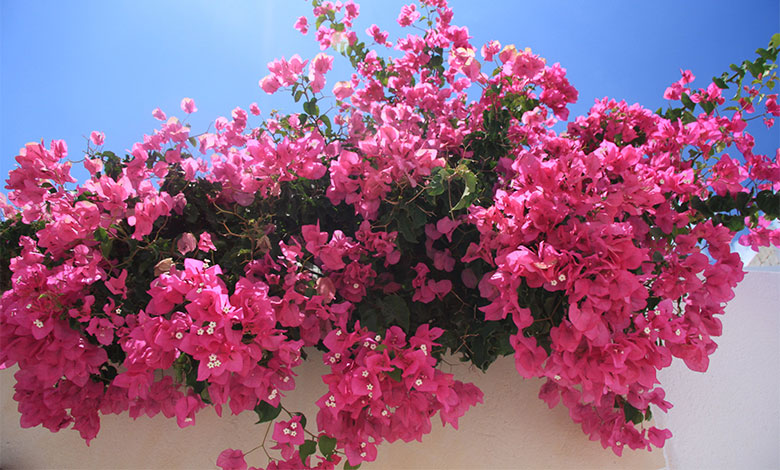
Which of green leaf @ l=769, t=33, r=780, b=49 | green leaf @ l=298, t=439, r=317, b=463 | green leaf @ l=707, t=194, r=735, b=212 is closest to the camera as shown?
green leaf @ l=298, t=439, r=317, b=463

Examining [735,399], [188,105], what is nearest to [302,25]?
[188,105]

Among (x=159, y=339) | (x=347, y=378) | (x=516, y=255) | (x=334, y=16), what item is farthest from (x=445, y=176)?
(x=334, y=16)

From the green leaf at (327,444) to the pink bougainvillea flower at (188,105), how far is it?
861mm

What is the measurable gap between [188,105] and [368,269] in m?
0.68

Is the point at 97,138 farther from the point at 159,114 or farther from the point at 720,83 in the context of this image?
the point at 720,83

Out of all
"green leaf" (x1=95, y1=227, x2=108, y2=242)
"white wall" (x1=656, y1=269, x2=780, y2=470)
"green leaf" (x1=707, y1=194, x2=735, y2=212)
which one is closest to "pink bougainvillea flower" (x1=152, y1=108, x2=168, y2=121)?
"green leaf" (x1=95, y1=227, x2=108, y2=242)

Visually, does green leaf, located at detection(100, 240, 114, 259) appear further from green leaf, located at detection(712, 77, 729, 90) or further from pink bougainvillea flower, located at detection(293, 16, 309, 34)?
green leaf, located at detection(712, 77, 729, 90)

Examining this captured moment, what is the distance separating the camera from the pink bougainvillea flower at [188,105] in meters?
1.13

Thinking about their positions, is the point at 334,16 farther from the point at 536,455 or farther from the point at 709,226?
the point at 536,455

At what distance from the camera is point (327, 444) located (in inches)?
30.5

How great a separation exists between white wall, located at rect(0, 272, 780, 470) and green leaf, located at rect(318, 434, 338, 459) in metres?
0.35

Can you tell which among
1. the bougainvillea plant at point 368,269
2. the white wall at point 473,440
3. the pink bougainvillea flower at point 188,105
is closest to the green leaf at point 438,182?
the bougainvillea plant at point 368,269

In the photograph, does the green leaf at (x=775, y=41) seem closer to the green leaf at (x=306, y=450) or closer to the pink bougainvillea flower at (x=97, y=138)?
the green leaf at (x=306, y=450)

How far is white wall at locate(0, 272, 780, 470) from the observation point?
112cm
